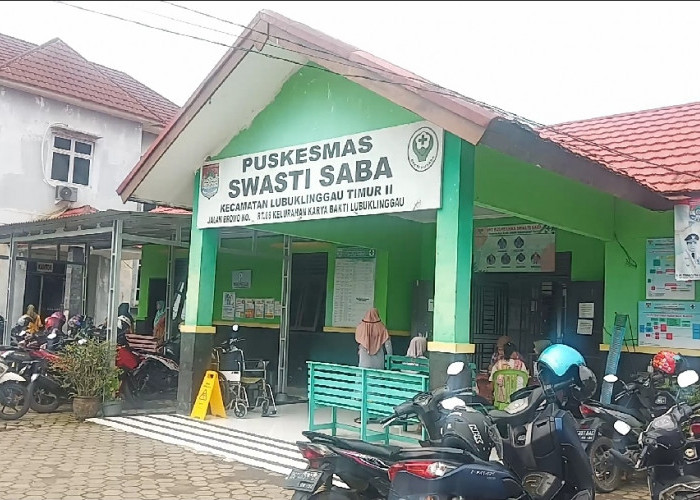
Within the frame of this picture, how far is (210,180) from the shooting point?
971 centimetres

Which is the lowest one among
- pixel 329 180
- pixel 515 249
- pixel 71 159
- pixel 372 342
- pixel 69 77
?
pixel 372 342

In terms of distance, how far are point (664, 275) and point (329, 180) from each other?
416 cm

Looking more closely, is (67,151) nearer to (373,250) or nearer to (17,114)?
(17,114)

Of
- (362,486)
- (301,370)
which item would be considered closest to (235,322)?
(301,370)

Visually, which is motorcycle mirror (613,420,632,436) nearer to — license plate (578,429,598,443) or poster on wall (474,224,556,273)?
license plate (578,429,598,443)

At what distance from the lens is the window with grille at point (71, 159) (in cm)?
1805

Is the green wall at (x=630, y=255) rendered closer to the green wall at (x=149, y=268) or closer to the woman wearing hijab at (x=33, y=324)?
the woman wearing hijab at (x=33, y=324)

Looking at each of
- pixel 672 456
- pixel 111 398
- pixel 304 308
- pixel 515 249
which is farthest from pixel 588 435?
pixel 304 308

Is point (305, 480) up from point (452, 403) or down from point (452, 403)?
down

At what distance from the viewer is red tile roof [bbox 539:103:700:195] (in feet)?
26.5

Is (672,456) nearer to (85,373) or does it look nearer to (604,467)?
(604,467)

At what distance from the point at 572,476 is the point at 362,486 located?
1.22 metres

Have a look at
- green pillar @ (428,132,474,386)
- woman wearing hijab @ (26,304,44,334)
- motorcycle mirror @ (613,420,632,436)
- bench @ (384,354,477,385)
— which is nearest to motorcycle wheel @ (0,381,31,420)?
woman wearing hijab @ (26,304,44,334)

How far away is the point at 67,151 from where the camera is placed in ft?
60.1
